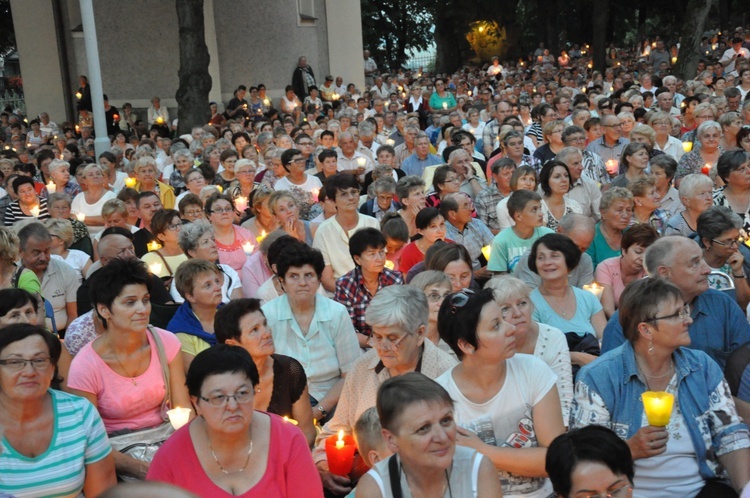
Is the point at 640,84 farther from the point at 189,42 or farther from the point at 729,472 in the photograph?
the point at 729,472

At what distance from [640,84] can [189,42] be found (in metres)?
9.10

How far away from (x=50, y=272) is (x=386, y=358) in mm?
3299

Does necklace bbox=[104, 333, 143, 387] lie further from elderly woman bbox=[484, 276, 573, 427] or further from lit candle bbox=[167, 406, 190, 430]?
elderly woman bbox=[484, 276, 573, 427]

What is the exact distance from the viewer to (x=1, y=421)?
3.54 m

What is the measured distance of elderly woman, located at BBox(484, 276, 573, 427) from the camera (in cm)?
407

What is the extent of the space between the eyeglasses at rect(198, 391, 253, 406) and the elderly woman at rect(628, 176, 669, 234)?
14.0ft

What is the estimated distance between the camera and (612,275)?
5797 mm

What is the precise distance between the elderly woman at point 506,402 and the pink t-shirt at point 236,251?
380cm

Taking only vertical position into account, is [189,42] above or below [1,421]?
above

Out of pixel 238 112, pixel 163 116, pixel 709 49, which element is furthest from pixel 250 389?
pixel 709 49

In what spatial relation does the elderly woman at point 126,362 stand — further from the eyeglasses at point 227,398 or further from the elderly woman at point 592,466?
the elderly woman at point 592,466

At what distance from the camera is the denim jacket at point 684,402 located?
3572 mm

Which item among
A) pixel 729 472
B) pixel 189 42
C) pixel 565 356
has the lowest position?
pixel 729 472

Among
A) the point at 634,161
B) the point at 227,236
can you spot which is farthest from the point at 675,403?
the point at 634,161
